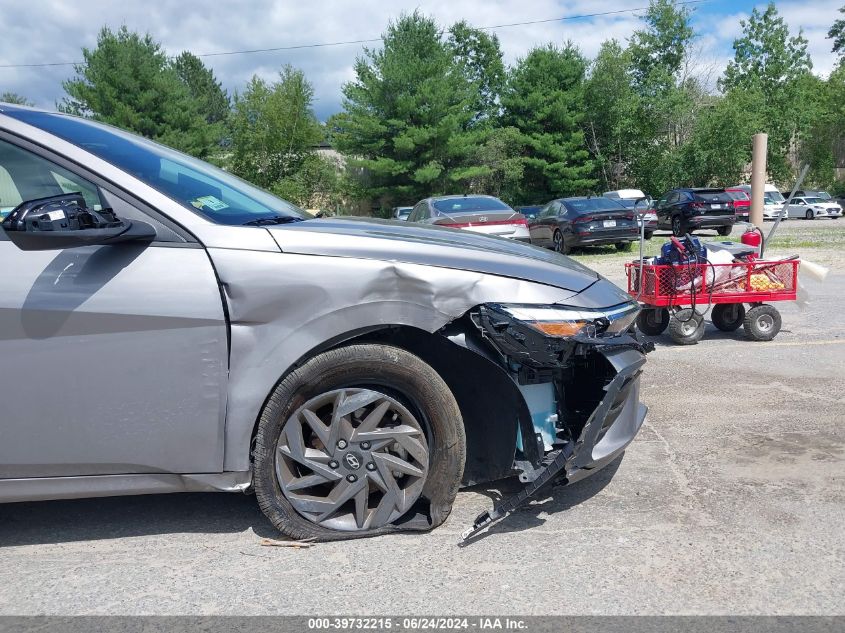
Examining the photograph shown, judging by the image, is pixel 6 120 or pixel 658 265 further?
pixel 658 265

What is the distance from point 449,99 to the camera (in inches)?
1506

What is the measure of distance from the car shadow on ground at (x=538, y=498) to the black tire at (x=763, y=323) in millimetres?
3981

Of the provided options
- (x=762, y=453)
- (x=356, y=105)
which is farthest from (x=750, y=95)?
(x=762, y=453)

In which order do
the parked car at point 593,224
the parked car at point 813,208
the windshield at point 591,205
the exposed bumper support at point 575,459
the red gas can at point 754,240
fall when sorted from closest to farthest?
the exposed bumper support at point 575,459
the red gas can at point 754,240
the parked car at point 593,224
the windshield at point 591,205
the parked car at point 813,208

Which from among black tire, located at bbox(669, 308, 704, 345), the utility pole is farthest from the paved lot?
the utility pole

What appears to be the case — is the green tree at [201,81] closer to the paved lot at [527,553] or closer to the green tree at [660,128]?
the green tree at [660,128]

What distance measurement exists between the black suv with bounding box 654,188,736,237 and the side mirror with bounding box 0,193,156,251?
72.9 feet

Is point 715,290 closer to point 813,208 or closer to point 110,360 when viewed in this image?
point 110,360

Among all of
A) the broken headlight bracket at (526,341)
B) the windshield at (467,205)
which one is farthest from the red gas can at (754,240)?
the windshield at (467,205)

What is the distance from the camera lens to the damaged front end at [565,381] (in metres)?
3.06

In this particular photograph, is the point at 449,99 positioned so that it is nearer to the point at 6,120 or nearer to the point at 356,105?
the point at 356,105

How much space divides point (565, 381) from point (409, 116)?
117ft

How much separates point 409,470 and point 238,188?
5.70 ft

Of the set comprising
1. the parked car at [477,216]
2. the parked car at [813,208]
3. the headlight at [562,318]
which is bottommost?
the parked car at [813,208]
